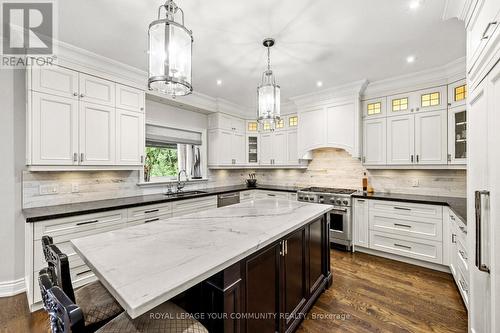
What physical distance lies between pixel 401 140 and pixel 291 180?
90.0 inches

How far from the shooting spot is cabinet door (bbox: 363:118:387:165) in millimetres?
3559

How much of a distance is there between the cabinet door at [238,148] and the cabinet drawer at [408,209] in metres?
2.75

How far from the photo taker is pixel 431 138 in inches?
124

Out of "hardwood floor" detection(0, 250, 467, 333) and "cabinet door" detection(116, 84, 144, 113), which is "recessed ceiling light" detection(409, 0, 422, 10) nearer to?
"hardwood floor" detection(0, 250, 467, 333)

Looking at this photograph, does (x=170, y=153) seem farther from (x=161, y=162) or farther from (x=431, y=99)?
(x=431, y=99)

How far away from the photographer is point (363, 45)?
2.47 m

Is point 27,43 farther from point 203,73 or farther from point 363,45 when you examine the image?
point 363,45

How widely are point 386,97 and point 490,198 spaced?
285 centimetres

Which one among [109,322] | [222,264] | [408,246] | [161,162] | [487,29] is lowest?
[408,246]

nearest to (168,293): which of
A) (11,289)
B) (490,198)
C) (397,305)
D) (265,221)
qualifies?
(265,221)

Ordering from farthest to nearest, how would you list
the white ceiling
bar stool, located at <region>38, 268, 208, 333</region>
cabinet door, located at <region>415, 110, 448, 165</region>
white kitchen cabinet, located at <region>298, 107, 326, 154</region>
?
white kitchen cabinet, located at <region>298, 107, 326, 154</region>
cabinet door, located at <region>415, 110, 448, 165</region>
the white ceiling
bar stool, located at <region>38, 268, 208, 333</region>

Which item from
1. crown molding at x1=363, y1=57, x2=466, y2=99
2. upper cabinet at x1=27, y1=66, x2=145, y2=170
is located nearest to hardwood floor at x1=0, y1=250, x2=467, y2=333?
upper cabinet at x1=27, y1=66, x2=145, y2=170

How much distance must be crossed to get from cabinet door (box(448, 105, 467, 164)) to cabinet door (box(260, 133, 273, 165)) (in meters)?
3.02

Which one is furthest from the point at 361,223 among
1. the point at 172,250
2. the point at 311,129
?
the point at 172,250
